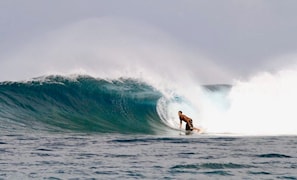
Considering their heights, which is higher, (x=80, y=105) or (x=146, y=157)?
(x=80, y=105)

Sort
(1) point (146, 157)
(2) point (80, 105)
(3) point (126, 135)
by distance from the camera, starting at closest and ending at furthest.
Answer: (1) point (146, 157), (3) point (126, 135), (2) point (80, 105)

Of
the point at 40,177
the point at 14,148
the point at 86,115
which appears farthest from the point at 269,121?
the point at 40,177

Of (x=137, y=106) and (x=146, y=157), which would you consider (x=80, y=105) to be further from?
(x=146, y=157)

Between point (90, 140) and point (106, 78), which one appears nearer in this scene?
point (90, 140)

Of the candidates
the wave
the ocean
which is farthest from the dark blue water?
the wave

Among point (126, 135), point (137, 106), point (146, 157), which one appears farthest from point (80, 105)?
point (146, 157)

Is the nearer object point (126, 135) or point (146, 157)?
point (146, 157)

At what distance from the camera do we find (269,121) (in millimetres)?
24453

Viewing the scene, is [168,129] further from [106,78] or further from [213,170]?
[213,170]

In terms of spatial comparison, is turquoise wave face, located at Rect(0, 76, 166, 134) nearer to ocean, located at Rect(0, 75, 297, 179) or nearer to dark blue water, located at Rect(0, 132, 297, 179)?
ocean, located at Rect(0, 75, 297, 179)

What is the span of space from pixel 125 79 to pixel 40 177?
70.4 ft

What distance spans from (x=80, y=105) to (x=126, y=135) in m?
7.24

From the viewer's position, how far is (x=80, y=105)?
26.6 metres

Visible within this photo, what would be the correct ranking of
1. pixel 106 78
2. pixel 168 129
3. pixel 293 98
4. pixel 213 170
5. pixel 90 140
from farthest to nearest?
pixel 106 78, pixel 293 98, pixel 168 129, pixel 90 140, pixel 213 170
